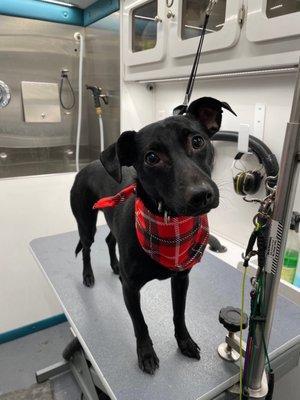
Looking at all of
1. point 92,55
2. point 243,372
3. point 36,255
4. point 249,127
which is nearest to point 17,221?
point 36,255

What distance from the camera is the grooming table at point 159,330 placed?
741mm

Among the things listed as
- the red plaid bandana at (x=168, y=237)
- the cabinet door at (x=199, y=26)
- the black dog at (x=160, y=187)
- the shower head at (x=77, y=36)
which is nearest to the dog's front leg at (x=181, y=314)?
the black dog at (x=160, y=187)

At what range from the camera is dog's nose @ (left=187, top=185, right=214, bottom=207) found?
0.54 meters

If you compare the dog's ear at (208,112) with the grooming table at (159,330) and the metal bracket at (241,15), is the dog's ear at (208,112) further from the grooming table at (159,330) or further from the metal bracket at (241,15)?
the grooming table at (159,330)

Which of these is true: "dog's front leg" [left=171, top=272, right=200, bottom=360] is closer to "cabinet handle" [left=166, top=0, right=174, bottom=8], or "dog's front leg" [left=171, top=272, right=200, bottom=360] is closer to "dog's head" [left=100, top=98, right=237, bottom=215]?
"dog's head" [left=100, top=98, right=237, bottom=215]

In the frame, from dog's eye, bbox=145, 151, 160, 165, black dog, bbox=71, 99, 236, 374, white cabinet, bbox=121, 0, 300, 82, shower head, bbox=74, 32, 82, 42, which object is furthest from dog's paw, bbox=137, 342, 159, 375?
shower head, bbox=74, 32, 82, 42

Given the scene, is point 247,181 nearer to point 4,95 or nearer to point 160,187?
point 160,187

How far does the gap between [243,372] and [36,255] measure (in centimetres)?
107

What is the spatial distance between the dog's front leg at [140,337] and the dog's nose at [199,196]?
0.36 metres

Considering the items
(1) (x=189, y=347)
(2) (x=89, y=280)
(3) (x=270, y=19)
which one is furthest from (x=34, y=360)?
(3) (x=270, y=19)

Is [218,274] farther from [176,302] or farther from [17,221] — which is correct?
[17,221]

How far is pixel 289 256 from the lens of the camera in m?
1.15

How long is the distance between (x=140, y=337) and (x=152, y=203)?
38cm

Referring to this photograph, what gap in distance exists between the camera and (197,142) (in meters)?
0.66
